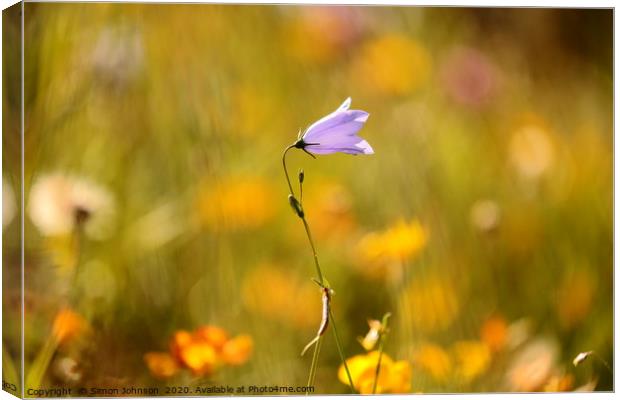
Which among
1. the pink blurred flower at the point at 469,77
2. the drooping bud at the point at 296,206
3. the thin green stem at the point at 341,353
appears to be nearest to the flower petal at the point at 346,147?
the drooping bud at the point at 296,206

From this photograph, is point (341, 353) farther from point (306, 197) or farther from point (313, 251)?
point (306, 197)

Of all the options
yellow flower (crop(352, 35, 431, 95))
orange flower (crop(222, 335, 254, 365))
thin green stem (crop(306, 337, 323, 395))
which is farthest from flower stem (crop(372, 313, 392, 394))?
yellow flower (crop(352, 35, 431, 95))

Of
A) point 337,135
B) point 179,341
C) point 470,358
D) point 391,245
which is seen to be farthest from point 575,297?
point 179,341

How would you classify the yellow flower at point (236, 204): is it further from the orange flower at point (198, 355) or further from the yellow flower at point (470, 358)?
the yellow flower at point (470, 358)

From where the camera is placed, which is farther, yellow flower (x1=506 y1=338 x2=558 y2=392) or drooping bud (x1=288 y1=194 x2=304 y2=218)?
yellow flower (x1=506 y1=338 x2=558 y2=392)

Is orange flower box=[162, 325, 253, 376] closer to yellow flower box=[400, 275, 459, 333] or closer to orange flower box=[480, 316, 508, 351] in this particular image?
yellow flower box=[400, 275, 459, 333]

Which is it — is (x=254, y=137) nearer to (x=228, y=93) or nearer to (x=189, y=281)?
(x=228, y=93)
